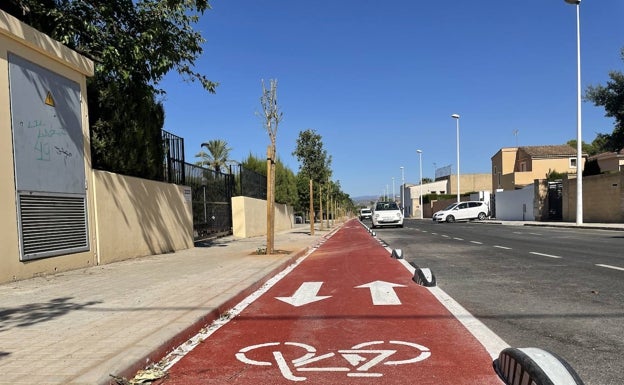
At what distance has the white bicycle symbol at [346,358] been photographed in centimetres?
432

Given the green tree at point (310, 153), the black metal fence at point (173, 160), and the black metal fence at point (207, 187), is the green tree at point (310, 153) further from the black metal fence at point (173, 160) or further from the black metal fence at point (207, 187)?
the black metal fence at point (173, 160)

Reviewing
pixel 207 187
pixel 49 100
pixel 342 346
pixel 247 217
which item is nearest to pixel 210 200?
pixel 207 187

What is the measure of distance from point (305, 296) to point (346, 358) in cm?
351

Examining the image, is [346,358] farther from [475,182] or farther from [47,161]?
[475,182]

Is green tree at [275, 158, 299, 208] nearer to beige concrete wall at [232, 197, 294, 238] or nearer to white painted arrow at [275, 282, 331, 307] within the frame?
beige concrete wall at [232, 197, 294, 238]

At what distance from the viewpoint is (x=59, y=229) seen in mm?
10570

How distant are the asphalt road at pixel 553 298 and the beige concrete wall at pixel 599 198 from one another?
60.5ft

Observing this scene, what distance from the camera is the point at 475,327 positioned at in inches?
223

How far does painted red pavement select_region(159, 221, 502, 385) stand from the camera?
4.18 meters

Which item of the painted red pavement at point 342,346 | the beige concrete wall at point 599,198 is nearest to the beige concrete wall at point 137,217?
the painted red pavement at point 342,346

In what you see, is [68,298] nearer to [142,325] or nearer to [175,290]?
[175,290]

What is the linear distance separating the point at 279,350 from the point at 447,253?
10.8 m

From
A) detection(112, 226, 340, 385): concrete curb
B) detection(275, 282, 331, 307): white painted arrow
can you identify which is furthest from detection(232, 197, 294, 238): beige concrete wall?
detection(275, 282, 331, 307): white painted arrow

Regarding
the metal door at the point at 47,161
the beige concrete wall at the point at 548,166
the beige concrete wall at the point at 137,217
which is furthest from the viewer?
the beige concrete wall at the point at 548,166
